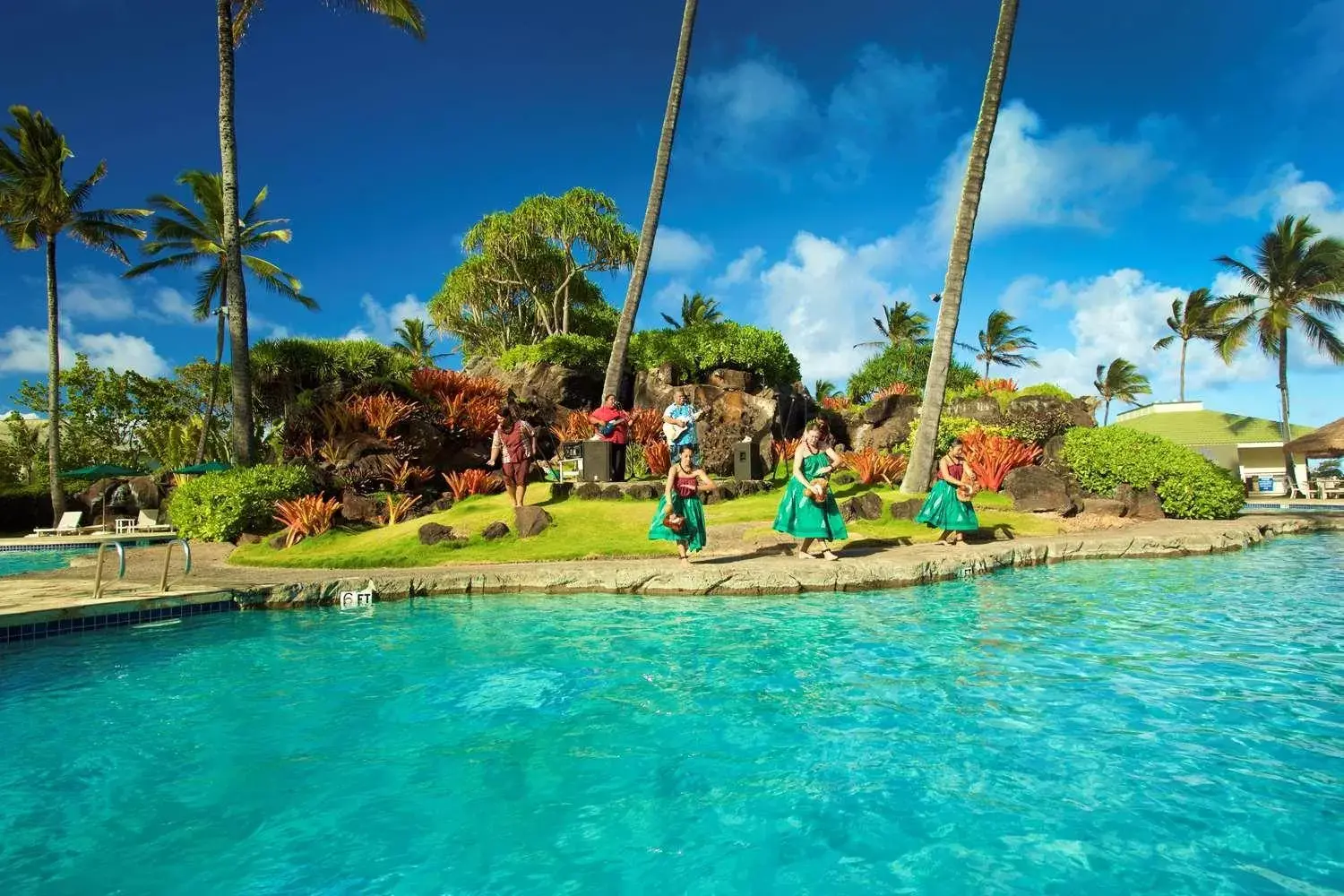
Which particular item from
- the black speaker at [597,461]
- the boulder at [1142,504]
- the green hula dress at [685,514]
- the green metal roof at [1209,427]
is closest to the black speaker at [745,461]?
the black speaker at [597,461]

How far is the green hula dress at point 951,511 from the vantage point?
1273 centimetres

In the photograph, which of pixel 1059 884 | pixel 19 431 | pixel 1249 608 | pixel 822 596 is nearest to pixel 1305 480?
pixel 1249 608

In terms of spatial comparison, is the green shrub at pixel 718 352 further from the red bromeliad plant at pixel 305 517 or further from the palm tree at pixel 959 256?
the red bromeliad plant at pixel 305 517

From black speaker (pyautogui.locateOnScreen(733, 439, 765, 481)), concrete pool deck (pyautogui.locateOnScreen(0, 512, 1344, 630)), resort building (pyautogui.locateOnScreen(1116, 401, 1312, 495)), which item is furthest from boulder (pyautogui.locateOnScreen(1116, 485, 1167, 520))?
resort building (pyautogui.locateOnScreen(1116, 401, 1312, 495))

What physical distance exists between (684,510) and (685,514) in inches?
3.0

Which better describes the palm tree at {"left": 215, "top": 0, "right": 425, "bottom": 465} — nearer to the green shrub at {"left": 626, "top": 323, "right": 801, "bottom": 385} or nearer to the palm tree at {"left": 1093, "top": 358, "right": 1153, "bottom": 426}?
the green shrub at {"left": 626, "top": 323, "right": 801, "bottom": 385}

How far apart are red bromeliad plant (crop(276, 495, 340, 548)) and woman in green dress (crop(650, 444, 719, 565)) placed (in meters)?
7.74

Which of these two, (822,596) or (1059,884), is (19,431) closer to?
(822,596)

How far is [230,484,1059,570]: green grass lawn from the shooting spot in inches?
492

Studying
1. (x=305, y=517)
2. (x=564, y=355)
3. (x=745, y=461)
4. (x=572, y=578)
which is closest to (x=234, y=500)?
(x=305, y=517)

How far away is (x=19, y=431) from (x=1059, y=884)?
47.2m

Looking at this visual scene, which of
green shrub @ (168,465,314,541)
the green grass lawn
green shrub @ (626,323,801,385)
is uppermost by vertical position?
green shrub @ (626,323,801,385)

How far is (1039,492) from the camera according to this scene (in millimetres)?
15797

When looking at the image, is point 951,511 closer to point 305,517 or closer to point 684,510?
point 684,510
